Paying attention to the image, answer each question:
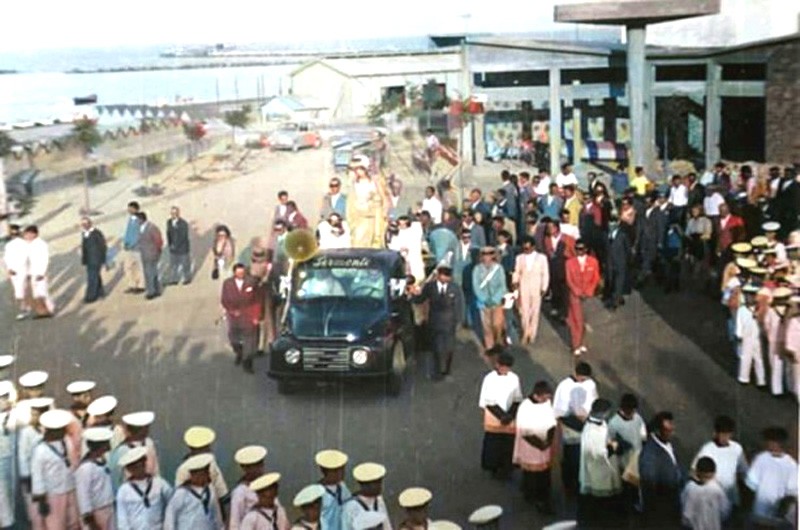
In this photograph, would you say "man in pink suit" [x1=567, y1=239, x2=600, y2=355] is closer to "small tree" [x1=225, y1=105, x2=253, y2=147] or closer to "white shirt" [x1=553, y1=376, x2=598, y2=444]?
"white shirt" [x1=553, y1=376, x2=598, y2=444]

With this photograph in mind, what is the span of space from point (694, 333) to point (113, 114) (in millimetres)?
2409

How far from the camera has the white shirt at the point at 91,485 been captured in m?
2.98

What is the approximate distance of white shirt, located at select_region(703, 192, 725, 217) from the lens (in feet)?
12.6

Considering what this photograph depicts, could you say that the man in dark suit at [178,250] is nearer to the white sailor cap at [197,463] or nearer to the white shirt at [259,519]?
the white sailor cap at [197,463]

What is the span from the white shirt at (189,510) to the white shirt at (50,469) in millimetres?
412

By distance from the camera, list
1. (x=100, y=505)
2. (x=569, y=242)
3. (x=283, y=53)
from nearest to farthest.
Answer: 1. (x=100, y=505)
2. (x=283, y=53)
3. (x=569, y=242)

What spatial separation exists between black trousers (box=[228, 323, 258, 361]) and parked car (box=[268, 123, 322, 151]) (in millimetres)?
705

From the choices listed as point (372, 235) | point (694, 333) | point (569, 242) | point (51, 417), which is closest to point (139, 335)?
point (51, 417)

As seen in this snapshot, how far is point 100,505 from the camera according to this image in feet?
9.89

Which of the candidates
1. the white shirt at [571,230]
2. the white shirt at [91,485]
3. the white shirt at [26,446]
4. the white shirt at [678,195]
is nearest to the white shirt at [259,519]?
the white shirt at [91,485]

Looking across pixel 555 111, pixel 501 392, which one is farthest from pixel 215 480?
pixel 555 111

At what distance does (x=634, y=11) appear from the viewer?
A: 143 inches

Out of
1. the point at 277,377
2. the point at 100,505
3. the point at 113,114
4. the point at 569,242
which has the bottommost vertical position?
the point at 100,505

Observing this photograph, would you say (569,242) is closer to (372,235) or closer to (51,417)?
(372,235)
